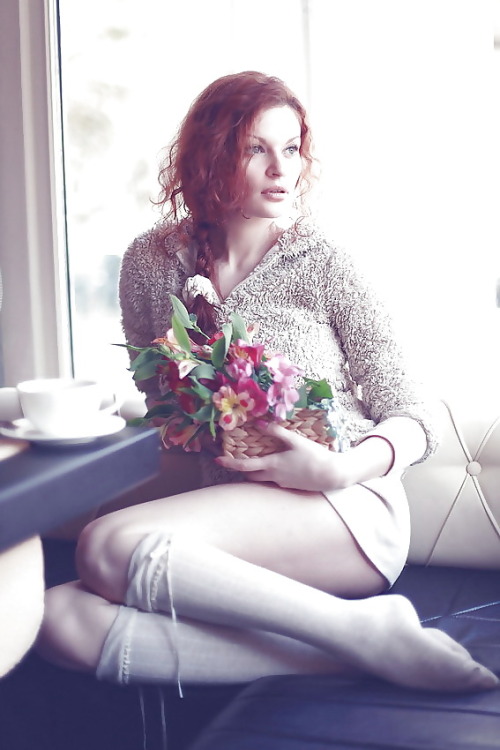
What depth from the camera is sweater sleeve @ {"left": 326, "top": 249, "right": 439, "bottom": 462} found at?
120cm

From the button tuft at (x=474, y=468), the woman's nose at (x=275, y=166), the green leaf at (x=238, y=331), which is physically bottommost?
the button tuft at (x=474, y=468)

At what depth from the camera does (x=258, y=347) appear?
0.95 meters

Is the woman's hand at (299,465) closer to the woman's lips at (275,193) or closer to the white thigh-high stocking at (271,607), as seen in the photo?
the white thigh-high stocking at (271,607)

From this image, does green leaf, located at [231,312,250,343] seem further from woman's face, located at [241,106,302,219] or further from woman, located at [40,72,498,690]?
woman's face, located at [241,106,302,219]

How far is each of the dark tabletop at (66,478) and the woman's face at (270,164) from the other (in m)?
0.60

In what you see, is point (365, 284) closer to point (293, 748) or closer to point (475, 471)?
point (475, 471)

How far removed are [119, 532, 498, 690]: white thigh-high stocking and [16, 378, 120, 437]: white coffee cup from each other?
23 centimetres

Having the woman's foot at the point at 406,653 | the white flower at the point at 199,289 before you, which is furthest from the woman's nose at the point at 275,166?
the woman's foot at the point at 406,653

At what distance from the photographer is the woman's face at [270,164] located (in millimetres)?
1294

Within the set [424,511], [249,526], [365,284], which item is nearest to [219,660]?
[249,526]

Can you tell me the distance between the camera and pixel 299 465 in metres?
1.06

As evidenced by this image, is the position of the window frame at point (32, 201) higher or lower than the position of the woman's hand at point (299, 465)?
higher

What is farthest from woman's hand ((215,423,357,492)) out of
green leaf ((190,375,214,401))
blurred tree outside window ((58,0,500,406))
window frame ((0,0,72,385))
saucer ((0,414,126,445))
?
window frame ((0,0,72,385))

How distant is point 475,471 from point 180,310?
2.04 ft
